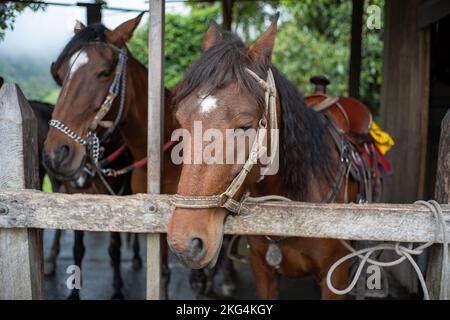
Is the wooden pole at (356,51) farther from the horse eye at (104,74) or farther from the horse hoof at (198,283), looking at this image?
the horse eye at (104,74)

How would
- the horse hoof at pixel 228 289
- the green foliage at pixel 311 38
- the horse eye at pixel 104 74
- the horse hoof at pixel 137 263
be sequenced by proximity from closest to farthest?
the horse eye at pixel 104 74, the horse hoof at pixel 228 289, the horse hoof at pixel 137 263, the green foliage at pixel 311 38

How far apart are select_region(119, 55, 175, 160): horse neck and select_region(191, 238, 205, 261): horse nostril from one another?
5.92 ft

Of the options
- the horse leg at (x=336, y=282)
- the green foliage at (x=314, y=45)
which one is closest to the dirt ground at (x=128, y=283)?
the horse leg at (x=336, y=282)

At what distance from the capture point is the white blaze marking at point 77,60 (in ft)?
9.10

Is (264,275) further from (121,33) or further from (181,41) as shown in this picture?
(181,41)

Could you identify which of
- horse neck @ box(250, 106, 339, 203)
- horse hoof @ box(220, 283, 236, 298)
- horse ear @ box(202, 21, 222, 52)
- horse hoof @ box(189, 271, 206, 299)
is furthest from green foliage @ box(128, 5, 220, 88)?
horse ear @ box(202, 21, 222, 52)

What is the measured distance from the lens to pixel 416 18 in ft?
13.9

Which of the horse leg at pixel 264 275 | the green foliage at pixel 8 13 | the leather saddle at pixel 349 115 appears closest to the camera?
the horse leg at pixel 264 275

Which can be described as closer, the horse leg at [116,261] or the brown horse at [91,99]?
the brown horse at [91,99]

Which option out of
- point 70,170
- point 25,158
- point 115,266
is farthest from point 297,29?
point 25,158

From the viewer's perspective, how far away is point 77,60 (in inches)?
110

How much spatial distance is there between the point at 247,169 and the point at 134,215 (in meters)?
0.53

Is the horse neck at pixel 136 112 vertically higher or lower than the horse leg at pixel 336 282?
higher

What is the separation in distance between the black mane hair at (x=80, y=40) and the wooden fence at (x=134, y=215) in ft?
3.60
